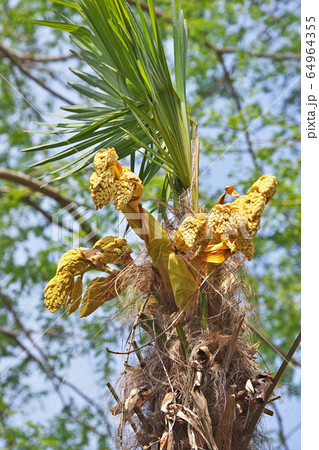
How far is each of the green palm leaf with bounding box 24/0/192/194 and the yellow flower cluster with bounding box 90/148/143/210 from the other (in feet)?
0.33

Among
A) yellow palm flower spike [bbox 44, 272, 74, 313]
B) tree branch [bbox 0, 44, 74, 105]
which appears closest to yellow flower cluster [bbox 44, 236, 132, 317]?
yellow palm flower spike [bbox 44, 272, 74, 313]

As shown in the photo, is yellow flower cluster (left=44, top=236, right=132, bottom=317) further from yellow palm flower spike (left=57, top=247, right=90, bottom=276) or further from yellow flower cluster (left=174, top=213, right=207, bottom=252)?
yellow flower cluster (left=174, top=213, right=207, bottom=252)

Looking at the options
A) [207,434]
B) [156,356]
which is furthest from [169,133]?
[207,434]

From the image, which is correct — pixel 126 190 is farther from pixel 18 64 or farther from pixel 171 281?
pixel 18 64

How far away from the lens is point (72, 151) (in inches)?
49.9

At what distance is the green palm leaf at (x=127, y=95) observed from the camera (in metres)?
1.18

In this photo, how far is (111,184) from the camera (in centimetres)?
101

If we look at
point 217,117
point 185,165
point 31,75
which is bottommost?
point 185,165

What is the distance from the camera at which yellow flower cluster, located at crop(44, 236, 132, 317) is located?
1.06 meters

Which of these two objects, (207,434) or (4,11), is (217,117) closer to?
(4,11)

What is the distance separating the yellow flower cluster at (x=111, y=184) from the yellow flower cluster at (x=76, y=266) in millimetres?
100

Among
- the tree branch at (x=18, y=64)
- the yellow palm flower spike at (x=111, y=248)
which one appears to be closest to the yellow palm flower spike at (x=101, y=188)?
the yellow palm flower spike at (x=111, y=248)

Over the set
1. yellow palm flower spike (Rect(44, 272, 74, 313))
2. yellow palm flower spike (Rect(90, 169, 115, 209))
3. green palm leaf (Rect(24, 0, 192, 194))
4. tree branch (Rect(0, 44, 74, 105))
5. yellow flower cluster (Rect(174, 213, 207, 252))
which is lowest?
yellow palm flower spike (Rect(44, 272, 74, 313))
